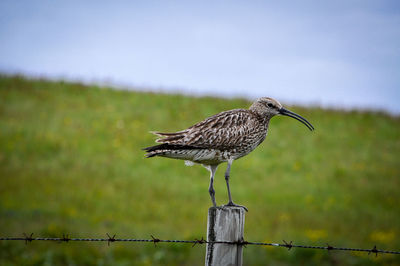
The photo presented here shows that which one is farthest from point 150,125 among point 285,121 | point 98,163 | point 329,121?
point 329,121

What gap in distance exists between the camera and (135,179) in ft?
62.5

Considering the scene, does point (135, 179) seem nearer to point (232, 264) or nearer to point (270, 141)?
point (270, 141)

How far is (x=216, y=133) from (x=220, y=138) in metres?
0.09

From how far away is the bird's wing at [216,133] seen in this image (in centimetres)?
584

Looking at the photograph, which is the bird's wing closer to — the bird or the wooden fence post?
the bird

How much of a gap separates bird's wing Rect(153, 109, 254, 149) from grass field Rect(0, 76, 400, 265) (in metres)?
6.38

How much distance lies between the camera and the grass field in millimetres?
12375

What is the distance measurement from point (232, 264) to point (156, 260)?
775 cm

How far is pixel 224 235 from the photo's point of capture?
4.23m

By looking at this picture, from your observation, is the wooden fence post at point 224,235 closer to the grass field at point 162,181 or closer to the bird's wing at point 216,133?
the bird's wing at point 216,133

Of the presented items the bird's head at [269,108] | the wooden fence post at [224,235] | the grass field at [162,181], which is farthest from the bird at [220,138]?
the grass field at [162,181]

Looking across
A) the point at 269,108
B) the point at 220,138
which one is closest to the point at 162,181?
the point at 269,108

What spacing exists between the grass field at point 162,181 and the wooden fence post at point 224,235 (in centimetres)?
761

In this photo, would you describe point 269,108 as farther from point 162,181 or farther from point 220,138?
point 162,181
